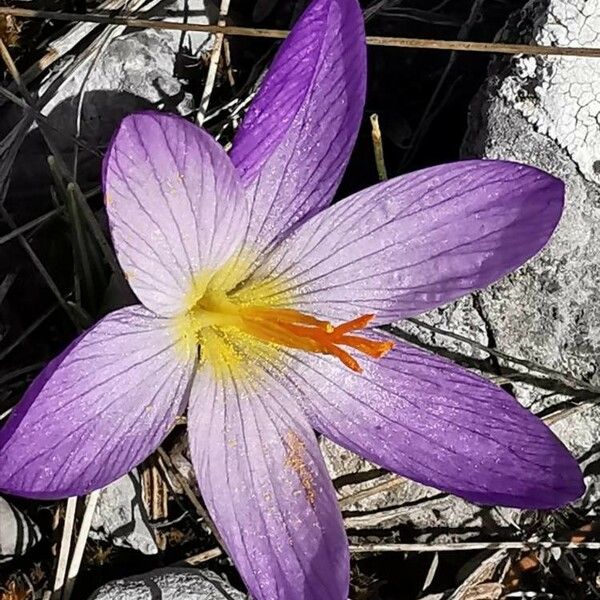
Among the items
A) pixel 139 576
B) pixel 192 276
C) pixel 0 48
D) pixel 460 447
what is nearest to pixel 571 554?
pixel 460 447

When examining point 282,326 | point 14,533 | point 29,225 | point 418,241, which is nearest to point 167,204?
point 282,326

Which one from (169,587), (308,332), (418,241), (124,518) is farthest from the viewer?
(124,518)

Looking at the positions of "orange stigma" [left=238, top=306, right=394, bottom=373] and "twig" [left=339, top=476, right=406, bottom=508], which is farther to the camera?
"twig" [left=339, top=476, right=406, bottom=508]

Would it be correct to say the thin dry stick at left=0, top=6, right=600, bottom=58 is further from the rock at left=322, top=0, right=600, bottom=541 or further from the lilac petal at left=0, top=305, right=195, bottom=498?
the lilac petal at left=0, top=305, right=195, bottom=498

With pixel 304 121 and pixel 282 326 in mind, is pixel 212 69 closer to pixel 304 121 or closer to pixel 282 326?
pixel 304 121

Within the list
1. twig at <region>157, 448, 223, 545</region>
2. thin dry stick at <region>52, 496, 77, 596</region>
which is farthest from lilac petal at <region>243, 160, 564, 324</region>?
thin dry stick at <region>52, 496, 77, 596</region>

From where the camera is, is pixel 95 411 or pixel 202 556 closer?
pixel 95 411
